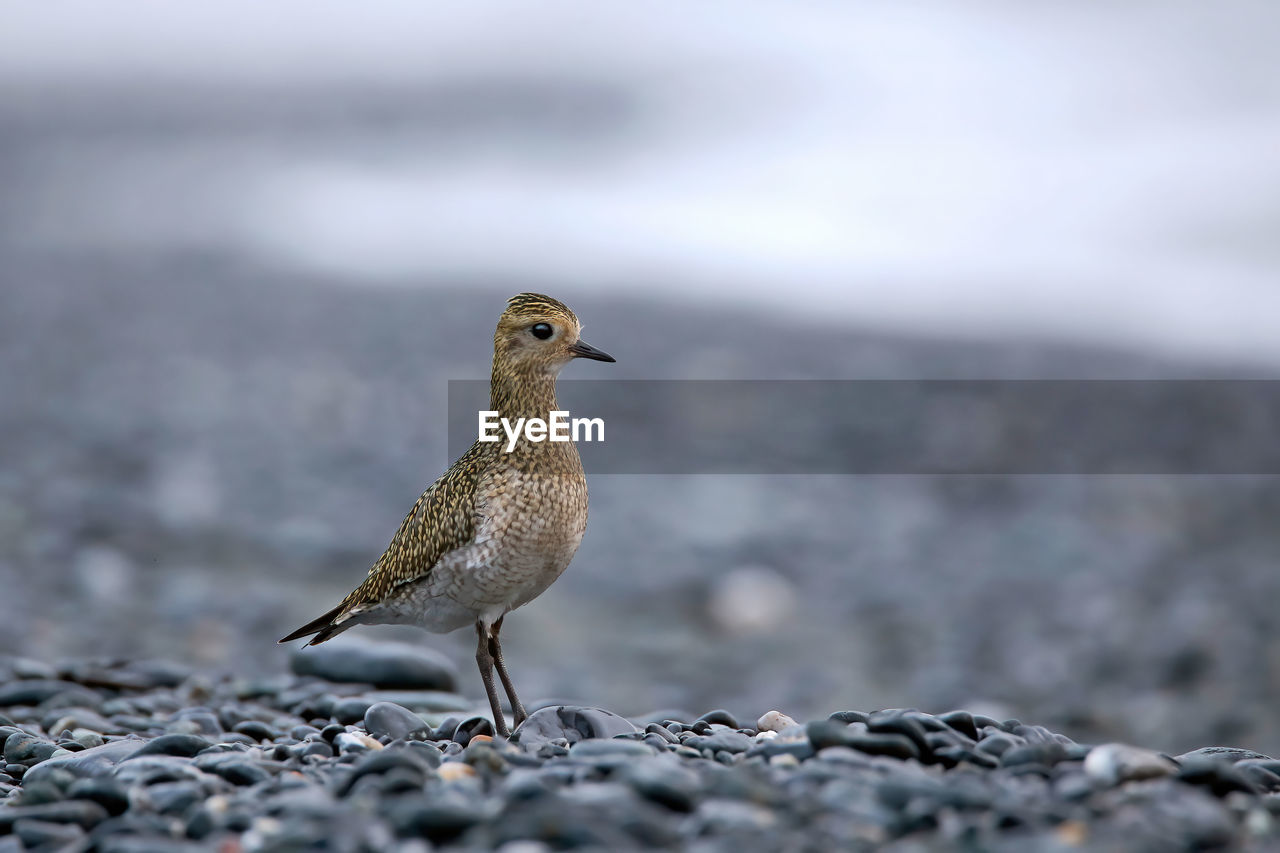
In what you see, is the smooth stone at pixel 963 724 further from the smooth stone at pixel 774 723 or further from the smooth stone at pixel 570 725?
the smooth stone at pixel 570 725

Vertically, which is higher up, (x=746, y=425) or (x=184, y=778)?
(x=746, y=425)

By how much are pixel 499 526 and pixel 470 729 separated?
99cm

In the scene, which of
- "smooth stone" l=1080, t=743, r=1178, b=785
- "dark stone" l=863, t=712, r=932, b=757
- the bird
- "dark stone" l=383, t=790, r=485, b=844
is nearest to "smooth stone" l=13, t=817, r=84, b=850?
"dark stone" l=383, t=790, r=485, b=844

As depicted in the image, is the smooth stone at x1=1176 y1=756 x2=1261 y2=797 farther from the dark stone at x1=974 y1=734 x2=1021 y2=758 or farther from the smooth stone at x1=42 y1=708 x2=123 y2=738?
the smooth stone at x1=42 y1=708 x2=123 y2=738

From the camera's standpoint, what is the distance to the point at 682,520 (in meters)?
13.4

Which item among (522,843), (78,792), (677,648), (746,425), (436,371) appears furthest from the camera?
(436,371)

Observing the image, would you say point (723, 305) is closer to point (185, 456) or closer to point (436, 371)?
point (436, 371)

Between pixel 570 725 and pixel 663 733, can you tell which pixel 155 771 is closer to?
pixel 570 725

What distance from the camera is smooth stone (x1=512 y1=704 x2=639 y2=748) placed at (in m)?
5.37

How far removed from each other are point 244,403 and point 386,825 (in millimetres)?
12608

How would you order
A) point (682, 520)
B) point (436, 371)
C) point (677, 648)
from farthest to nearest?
point (436, 371)
point (682, 520)
point (677, 648)

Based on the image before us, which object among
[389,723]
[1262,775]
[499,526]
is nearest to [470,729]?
[389,723]

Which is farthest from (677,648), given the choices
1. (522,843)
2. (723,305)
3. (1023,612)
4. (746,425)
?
(723,305)

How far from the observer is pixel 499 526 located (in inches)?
219
